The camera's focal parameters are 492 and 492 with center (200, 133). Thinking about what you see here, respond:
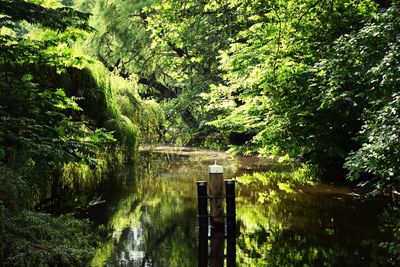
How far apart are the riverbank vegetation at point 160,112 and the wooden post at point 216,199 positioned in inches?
62.5

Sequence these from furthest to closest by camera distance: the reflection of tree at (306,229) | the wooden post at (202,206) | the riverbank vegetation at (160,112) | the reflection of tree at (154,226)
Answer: the wooden post at (202,206) < the reflection of tree at (154,226) < the reflection of tree at (306,229) < the riverbank vegetation at (160,112)

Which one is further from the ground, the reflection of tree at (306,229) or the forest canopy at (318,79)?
the forest canopy at (318,79)

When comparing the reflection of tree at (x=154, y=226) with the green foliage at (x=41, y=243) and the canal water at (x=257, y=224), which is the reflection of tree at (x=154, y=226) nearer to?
the canal water at (x=257, y=224)

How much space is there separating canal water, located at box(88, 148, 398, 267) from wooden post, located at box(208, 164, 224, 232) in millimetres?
337

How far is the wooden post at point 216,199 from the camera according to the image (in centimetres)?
730

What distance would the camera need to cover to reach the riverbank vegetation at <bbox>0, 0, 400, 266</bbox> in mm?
5379

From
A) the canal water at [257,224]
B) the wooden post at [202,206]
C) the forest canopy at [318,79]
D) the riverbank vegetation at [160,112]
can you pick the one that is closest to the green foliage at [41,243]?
the riverbank vegetation at [160,112]

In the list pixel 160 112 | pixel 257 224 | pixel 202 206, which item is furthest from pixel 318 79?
pixel 160 112

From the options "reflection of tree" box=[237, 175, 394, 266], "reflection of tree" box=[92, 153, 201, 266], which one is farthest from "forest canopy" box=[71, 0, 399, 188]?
"reflection of tree" box=[92, 153, 201, 266]

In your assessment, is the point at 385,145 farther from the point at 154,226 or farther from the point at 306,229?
the point at 154,226

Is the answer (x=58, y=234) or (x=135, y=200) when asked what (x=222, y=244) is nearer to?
(x=58, y=234)

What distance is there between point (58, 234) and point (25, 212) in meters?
0.47

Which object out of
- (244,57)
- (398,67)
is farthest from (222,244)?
(244,57)

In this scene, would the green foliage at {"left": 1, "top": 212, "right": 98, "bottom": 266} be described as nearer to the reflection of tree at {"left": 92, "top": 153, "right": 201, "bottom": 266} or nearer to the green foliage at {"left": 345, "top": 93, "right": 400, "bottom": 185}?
the reflection of tree at {"left": 92, "top": 153, "right": 201, "bottom": 266}
